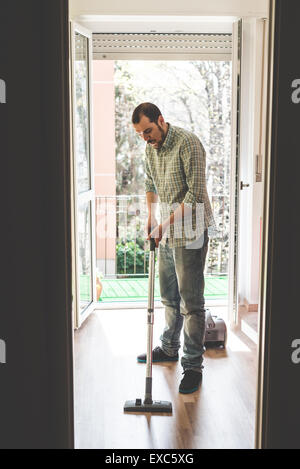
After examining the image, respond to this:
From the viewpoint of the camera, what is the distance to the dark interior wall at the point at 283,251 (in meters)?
1.97

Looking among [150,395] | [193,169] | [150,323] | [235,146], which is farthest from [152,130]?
[150,395]

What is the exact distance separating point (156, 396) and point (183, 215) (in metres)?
1.00

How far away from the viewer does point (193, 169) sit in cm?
303

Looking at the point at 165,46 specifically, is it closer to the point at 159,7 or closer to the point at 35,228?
the point at 159,7

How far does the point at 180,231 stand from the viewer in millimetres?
3133

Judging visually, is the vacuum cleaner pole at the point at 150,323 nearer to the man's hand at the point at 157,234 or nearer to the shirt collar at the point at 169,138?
the man's hand at the point at 157,234

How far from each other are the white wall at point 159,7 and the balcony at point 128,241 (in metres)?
2.42

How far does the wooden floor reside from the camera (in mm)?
2646

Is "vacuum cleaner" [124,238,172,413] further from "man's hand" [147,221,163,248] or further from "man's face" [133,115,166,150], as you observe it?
"man's face" [133,115,166,150]

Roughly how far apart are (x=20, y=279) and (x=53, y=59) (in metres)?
0.76

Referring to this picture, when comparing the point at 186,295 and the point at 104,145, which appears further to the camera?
the point at 104,145

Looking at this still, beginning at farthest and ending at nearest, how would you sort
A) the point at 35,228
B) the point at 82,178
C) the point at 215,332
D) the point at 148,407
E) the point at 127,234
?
the point at 127,234 < the point at 82,178 < the point at 215,332 < the point at 148,407 < the point at 35,228
